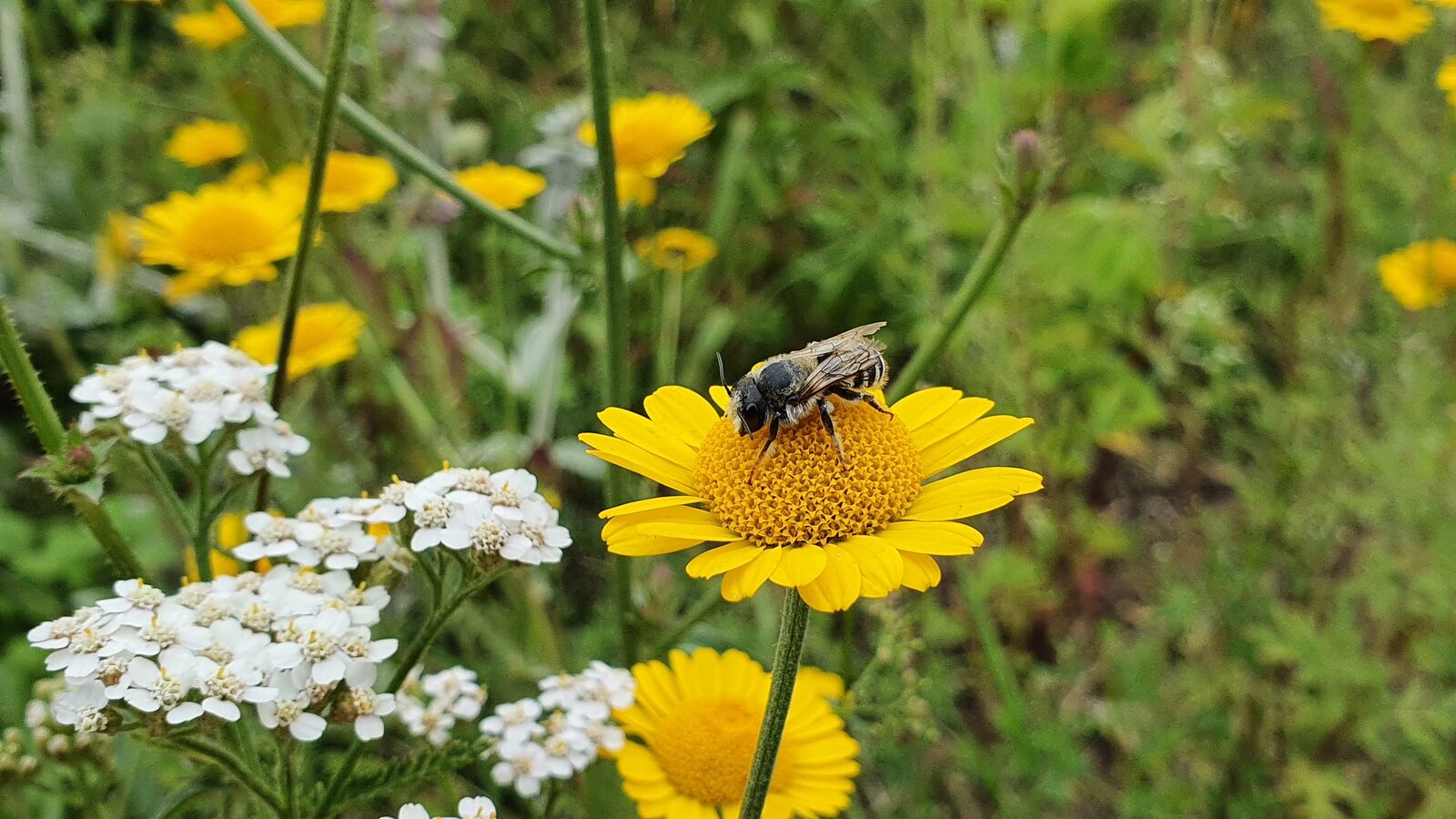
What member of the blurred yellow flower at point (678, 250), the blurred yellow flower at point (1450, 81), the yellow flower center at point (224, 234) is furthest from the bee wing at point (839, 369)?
A: the blurred yellow flower at point (1450, 81)

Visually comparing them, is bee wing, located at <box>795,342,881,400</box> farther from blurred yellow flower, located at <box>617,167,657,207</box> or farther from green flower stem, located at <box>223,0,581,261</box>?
blurred yellow flower, located at <box>617,167,657,207</box>

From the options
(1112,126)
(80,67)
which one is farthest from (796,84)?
(80,67)

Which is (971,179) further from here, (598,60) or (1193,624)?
(598,60)

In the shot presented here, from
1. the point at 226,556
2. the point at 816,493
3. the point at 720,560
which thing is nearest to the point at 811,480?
the point at 816,493

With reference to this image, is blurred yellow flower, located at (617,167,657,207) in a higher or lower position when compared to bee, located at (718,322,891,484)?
lower

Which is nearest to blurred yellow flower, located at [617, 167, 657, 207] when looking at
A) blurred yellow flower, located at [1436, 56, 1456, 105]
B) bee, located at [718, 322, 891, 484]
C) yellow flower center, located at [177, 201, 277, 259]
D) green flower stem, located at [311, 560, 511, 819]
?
yellow flower center, located at [177, 201, 277, 259]

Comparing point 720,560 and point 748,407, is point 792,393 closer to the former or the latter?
point 748,407
